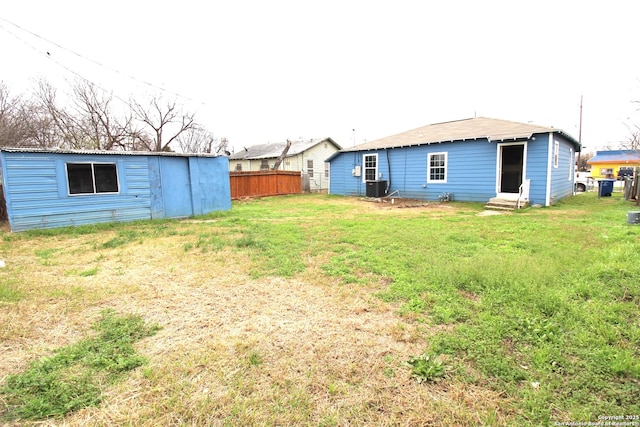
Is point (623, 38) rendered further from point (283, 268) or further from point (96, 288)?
point (96, 288)

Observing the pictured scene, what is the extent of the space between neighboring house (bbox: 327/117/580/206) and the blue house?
805 cm

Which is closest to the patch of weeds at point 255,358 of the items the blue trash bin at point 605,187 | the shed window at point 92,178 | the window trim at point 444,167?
the shed window at point 92,178

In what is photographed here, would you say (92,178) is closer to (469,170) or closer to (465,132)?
(469,170)

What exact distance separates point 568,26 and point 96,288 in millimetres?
13765

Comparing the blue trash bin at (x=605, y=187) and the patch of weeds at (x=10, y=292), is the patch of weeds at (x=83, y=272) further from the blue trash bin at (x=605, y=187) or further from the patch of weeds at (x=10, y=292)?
the blue trash bin at (x=605, y=187)

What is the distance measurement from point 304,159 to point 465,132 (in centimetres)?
1400

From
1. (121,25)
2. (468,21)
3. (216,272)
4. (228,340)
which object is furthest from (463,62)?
(228,340)

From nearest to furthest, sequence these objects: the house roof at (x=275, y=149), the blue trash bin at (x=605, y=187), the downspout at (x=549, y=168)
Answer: the downspout at (x=549, y=168) < the blue trash bin at (x=605, y=187) < the house roof at (x=275, y=149)

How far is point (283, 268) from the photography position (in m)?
4.35

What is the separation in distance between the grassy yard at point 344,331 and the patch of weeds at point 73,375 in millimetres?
22

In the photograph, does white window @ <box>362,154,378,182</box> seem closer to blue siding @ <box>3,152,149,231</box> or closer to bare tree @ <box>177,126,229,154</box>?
blue siding @ <box>3,152,149,231</box>

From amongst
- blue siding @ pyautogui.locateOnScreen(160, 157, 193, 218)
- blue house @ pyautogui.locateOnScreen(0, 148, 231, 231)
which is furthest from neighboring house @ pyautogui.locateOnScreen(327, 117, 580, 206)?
blue siding @ pyautogui.locateOnScreen(160, 157, 193, 218)

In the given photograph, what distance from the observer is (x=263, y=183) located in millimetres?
17469

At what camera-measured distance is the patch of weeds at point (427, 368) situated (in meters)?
2.01
